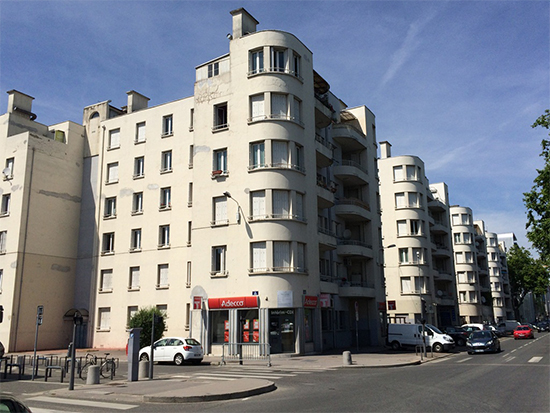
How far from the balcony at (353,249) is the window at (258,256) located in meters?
9.58

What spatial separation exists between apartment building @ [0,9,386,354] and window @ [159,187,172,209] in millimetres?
137

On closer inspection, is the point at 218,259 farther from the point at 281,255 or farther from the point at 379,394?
the point at 379,394

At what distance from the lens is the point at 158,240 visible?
126 ft

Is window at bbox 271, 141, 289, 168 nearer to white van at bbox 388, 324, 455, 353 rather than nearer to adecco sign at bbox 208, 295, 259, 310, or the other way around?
adecco sign at bbox 208, 295, 259, 310

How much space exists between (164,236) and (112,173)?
8.30 meters

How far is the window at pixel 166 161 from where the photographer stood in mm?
39487

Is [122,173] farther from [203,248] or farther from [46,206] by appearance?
[203,248]

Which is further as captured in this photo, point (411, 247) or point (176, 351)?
point (411, 247)

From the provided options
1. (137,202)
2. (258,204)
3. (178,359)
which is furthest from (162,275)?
(178,359)

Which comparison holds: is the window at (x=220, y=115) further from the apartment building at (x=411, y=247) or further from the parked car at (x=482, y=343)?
the apartment building at (x=411, y=247)

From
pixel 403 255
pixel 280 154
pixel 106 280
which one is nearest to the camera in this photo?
pixel 280 154

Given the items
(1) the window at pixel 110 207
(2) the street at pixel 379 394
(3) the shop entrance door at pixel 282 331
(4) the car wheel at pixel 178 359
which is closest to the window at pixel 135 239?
(1) the window at pixel 110 207

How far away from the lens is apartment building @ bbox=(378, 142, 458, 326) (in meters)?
53.6

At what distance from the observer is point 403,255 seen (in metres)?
55.2
